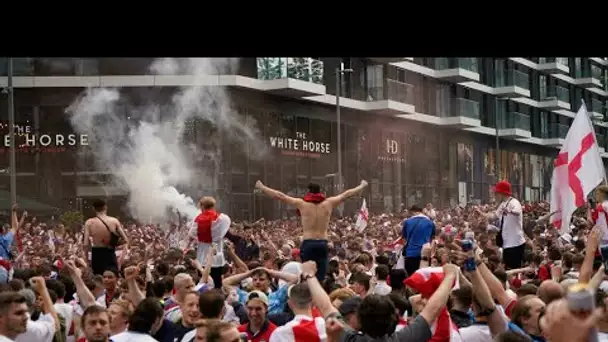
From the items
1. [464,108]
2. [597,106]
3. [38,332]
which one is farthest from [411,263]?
[597,106]

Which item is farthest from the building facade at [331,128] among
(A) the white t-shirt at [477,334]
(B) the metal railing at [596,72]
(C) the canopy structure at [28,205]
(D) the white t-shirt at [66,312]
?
(A) the white t-shirt at [477,334]

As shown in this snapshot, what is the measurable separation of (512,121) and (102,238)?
61.3m

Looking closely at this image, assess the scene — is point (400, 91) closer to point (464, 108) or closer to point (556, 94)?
point (464, 108)

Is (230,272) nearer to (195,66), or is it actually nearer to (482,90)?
(195,66)

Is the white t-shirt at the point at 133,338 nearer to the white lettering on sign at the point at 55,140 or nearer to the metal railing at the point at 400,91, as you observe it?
the white lettering on sign at the point at 55,140

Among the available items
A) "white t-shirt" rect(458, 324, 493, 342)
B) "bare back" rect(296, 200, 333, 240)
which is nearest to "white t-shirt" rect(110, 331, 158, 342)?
"white t-shirt" rect(458, 324, 493, 342)

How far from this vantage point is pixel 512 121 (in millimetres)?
75125

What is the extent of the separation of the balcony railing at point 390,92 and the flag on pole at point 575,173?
38.6 m

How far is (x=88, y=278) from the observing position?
12.5m

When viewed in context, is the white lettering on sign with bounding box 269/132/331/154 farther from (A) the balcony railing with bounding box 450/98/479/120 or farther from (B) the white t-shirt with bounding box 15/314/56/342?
(B) the white t-shirt with bounding box 15/314/56/342

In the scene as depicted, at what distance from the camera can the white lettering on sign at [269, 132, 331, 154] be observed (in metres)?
50.9

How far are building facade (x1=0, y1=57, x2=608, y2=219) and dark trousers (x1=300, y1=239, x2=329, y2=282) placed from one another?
789 inches

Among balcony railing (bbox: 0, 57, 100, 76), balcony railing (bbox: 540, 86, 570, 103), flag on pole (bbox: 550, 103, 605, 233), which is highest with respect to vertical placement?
balcony railing (bbox: 540, 86, 570, 103)
